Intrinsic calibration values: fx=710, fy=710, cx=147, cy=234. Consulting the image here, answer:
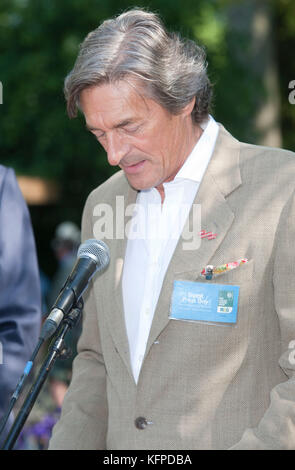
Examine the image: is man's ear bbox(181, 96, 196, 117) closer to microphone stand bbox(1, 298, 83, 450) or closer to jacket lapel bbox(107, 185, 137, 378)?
jacket lapel bbox(107, 185, 137, 378)

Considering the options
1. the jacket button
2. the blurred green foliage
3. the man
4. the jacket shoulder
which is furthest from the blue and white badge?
the blurred green foliage

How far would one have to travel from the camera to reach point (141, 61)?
2.29m

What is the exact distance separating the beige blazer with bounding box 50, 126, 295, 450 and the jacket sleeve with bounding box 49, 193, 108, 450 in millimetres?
36

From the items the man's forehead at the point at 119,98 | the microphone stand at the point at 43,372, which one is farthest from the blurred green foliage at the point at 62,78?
the microphone stand at the point at 43,372

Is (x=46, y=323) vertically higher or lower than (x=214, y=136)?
lower

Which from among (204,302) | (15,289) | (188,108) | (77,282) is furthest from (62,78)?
(77,282)

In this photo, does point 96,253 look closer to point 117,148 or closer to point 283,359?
point 117,148

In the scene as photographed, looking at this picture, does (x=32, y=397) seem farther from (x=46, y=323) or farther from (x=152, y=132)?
(x=152, y=132)

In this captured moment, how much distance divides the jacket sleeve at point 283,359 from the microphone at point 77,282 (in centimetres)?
52

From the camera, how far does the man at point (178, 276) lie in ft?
7.02

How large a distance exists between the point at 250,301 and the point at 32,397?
73 cm

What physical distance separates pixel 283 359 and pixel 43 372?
2.30 feet

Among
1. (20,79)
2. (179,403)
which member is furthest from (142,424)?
(20,79)

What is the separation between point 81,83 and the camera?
91.2 inches
